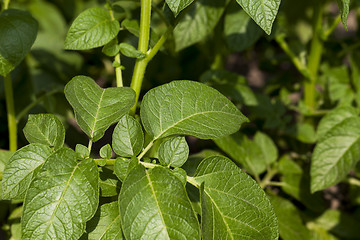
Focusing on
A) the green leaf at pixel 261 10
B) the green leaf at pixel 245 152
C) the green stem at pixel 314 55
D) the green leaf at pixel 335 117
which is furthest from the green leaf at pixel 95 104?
the green stem at pixel 314 55

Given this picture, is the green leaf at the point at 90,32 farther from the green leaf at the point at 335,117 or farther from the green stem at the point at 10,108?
the green leaf at the point at 335,117

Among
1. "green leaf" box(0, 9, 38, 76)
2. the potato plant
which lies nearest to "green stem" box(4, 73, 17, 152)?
the potato plant

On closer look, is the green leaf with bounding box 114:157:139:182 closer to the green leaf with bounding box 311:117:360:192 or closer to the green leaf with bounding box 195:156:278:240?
the green leaf with bounding box 195:156:278:240

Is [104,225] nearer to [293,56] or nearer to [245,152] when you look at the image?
[245,152]

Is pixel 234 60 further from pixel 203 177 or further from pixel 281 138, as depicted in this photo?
pixel 203 177

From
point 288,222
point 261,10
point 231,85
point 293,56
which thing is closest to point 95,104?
point 261,10
